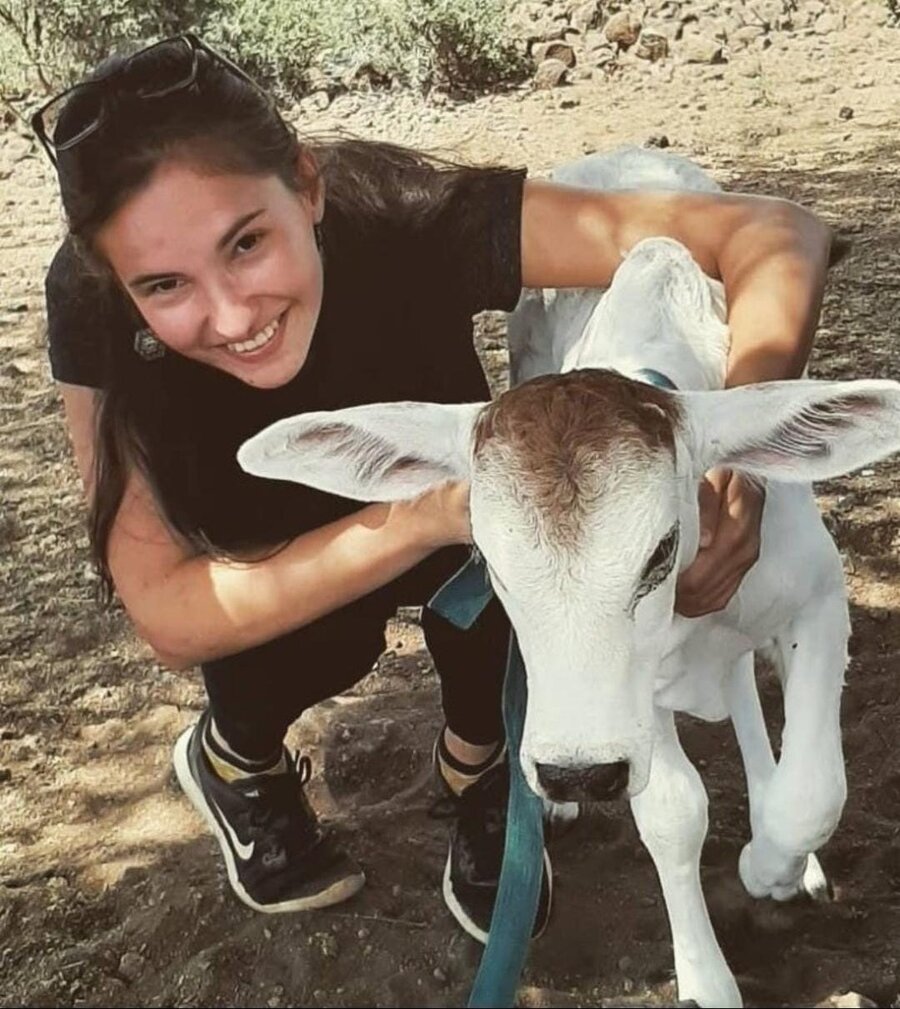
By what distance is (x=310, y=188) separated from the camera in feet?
9.76

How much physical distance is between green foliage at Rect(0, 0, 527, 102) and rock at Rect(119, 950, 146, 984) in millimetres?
8441

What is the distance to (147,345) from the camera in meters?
2.91

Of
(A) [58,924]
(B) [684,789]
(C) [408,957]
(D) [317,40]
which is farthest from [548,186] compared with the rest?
(D) [317,40]

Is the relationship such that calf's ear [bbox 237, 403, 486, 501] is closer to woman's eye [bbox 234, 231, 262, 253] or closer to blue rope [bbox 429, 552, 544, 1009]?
blue rope [bbox 429, 552, 544, 1009]

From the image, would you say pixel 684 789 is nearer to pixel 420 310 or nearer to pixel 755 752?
pixel 755 752

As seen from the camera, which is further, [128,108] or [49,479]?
[49,479]

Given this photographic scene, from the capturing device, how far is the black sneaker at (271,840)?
3482 millimetres

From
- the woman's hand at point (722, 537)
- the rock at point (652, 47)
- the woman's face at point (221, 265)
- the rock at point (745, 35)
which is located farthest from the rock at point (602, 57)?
the woman's hand at point (722, 537)

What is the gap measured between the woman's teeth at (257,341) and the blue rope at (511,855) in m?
0.58

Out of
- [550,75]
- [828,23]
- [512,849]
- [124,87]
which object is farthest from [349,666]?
[828,23]

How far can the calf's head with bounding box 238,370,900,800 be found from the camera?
230 centimetres

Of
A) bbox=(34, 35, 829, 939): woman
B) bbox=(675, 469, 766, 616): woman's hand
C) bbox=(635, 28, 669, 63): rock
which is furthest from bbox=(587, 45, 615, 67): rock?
bbox=(675, 469, 766, 616): woman's hand

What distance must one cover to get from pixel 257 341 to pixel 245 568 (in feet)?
1.41

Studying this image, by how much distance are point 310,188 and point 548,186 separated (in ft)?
1.90
